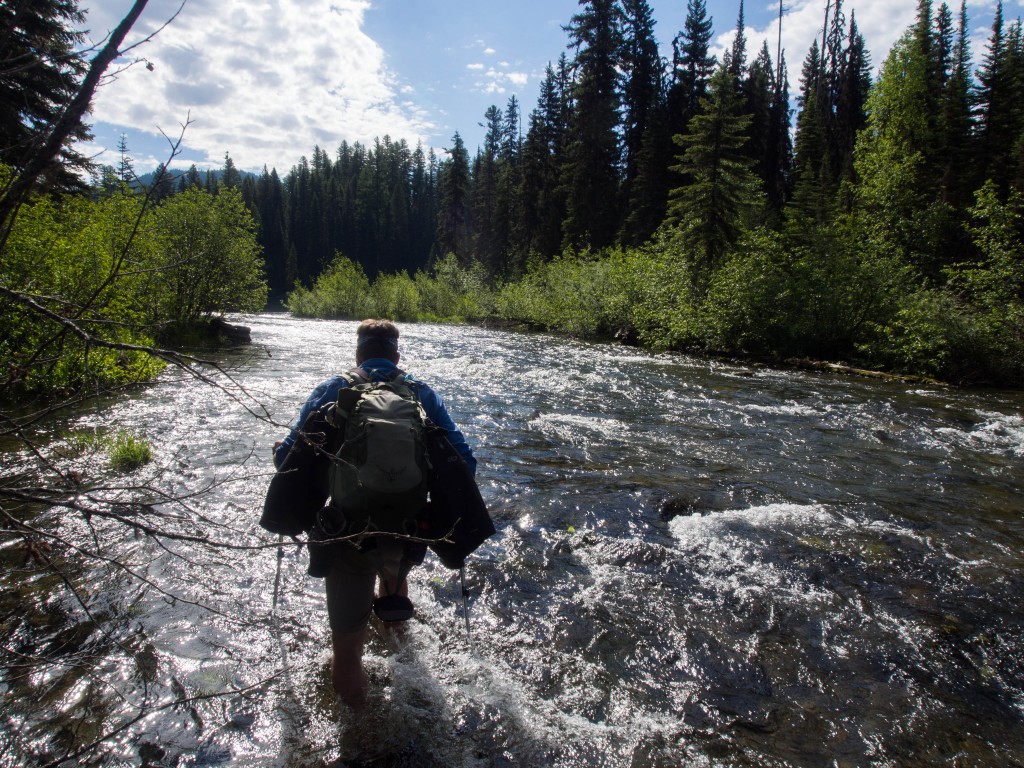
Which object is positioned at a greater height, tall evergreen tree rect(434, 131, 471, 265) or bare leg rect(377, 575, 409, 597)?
tall evergreen tree rect(434, 131, 471, 265)

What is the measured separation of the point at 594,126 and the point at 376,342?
4767cm

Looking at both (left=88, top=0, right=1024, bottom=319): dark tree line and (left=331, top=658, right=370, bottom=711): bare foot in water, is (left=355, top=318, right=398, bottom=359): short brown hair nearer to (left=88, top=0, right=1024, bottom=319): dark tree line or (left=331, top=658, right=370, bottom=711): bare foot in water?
(left=331, top=658, right=370, bottom=711): bare foot in water

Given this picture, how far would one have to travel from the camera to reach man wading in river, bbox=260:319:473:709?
2.82m

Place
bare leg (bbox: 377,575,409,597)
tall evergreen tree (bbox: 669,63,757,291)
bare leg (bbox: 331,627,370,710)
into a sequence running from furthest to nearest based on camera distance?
tall evergreen tree (bbox: 669,63,757,291)
bare leg (bbox: 377,575,409,597)
bare leg (bbox: 331,627,370,710)

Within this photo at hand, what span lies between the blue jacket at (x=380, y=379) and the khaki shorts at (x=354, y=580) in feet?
2.00

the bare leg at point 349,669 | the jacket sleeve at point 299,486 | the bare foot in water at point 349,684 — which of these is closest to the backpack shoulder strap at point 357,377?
the jacket sleeve at point 299,486

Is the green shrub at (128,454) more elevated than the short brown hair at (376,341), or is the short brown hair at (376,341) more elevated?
the short brown hair at (376,341)

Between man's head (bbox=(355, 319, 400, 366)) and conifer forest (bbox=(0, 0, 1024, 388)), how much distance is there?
1.06 metres

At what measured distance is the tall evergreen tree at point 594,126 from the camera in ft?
150

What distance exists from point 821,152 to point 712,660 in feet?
177

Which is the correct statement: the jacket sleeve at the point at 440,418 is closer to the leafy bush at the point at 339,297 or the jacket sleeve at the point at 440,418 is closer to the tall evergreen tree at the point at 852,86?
the leafy bush at the point at 339,297

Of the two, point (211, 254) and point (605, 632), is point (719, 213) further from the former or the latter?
point (605, 632)

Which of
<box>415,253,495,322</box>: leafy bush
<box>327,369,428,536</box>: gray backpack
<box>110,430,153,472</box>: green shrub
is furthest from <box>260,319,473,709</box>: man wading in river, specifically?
<box>415,253,495,322</box>: leafy bush

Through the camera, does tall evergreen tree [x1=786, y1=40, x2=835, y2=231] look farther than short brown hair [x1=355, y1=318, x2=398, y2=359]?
Yes
